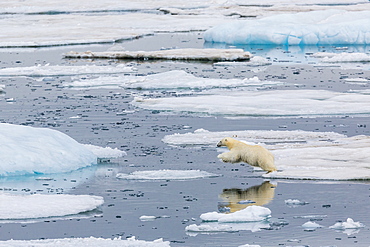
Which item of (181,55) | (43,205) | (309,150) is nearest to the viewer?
(43,205)

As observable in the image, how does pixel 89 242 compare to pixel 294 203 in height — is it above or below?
below

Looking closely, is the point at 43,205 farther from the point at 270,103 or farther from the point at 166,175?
the point at 270,103

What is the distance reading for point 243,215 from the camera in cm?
587

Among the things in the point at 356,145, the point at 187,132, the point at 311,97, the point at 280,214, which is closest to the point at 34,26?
the point at 311,97

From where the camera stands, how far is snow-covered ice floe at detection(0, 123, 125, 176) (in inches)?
290

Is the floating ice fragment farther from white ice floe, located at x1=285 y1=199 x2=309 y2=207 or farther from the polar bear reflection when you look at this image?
white ice floe, located at x1=285 y1=199 x2=309 y2=207

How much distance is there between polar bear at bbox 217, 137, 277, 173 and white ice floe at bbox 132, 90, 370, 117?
338cm

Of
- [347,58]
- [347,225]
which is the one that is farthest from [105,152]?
[347,58]

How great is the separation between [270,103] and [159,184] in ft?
15.9

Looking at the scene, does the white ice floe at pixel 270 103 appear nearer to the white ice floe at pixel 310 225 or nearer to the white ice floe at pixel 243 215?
the white ice floe at pixel 243 215

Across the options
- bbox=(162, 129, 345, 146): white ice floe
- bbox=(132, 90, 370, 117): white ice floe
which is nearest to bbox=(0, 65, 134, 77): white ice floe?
bbox=(132, 90, 370, 117): white ice floe

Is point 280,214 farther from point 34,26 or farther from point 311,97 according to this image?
point 34,26

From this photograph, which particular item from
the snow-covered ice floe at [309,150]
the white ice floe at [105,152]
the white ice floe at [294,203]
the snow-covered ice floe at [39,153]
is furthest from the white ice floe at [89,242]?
the white ice floe at [105,152]

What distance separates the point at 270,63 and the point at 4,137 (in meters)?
10.4
